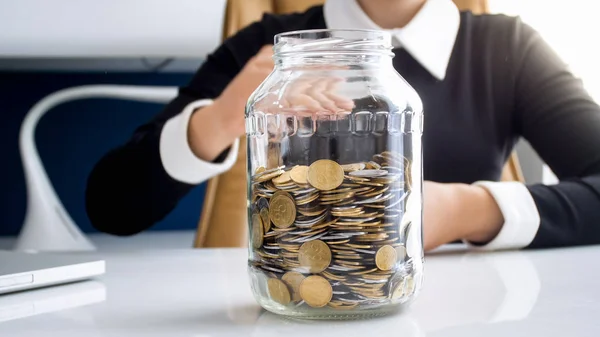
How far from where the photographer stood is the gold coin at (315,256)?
1.06ft

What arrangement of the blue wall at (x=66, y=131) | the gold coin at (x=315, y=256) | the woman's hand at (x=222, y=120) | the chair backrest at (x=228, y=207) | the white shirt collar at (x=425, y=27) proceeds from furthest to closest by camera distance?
the blue wall at (x=66, y=131) → the chair backrest at (x=228, y=207) → the white shirt collar at (x=425, y=27) → the woman's hand at (x=222, y=120) → the gold coin at (x=315, y=256)

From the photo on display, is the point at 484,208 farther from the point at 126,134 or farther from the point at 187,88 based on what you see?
the point at 126,134

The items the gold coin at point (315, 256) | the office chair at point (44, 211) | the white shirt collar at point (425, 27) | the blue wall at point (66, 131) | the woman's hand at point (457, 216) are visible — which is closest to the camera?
the gold coin at point (315, 256)

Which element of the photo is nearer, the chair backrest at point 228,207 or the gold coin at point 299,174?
the gold coin at point 299,174

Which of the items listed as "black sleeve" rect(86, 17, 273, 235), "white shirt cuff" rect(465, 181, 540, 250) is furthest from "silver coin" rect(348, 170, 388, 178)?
"black sleeve" rect(86, 17, 273, 235)

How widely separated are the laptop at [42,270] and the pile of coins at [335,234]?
0.20 meters

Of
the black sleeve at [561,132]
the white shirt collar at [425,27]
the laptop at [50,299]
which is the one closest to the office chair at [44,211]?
the white shirt collar at [425,27]

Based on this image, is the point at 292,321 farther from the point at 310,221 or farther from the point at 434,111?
the point at 434,111

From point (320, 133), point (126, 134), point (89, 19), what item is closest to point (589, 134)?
point (320, 133)

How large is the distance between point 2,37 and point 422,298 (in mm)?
917

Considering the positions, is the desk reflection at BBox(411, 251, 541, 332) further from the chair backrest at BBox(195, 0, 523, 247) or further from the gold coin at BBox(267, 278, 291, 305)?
the chair backrest at BBox(195, 0, 523, 247)

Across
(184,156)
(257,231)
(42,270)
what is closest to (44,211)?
(184,156)

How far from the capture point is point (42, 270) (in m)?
0.47

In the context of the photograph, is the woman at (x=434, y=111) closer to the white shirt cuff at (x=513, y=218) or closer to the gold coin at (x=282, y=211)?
the white shirt cuff at (x=513, y=218)
